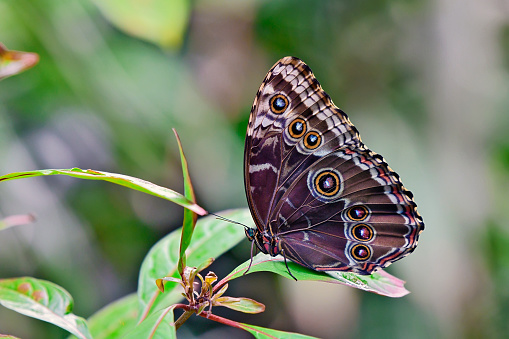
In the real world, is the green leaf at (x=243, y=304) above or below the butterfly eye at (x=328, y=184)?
below

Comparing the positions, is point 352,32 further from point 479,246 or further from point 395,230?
point 395,230

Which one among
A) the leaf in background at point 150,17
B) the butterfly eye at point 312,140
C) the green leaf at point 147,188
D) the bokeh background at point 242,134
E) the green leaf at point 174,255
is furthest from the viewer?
the bokeh background at point 242,134

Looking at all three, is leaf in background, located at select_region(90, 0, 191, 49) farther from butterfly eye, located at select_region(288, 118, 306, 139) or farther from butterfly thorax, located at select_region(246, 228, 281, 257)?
butterfly thorax, located at select_region(246, 228, 281, 257)

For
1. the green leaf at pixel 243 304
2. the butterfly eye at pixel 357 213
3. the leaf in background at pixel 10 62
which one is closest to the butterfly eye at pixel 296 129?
the butterfly eye at pixel 357 213

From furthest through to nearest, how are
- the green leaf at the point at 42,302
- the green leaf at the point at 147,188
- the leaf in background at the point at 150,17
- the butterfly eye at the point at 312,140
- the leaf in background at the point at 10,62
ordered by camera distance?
the leaf in background at the point at 150,17
the butterfly eye at the point at 312,140
the green leaf at the point at 42,302
the leaf in background at the point at 10,62
the green leaf at the point at 147,188

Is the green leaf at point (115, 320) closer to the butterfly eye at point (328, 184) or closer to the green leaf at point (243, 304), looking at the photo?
the green leaf at point (243, 304)

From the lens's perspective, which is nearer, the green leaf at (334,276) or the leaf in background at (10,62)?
the leaf in background at (10,62)

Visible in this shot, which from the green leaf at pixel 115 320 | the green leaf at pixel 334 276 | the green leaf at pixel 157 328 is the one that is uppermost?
the green leaf at pixel 334 276
